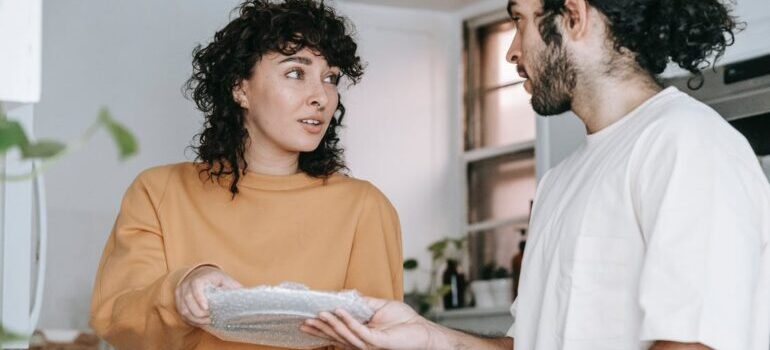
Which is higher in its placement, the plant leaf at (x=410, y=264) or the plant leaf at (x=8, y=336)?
the plant leaf at (x=8, y=336)

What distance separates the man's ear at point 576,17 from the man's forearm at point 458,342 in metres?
0.55

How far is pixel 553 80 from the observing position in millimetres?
1835

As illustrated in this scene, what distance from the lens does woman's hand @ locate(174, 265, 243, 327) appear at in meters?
1.96

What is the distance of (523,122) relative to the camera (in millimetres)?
5422

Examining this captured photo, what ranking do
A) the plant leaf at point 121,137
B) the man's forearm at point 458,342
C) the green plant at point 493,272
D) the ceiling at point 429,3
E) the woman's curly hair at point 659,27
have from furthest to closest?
the ceiling at point 429,3, the green plant at point 493,272, the man's forearm at point 458,342, the woman's curly hair at point 659,27, the plant leaf at point 121,137

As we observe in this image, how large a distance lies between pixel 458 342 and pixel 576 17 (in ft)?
1.94

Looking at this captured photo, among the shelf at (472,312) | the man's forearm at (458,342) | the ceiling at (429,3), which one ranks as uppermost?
the ceiling at (429,3)

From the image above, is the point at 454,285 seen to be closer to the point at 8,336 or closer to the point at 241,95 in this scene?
the point at 241,95

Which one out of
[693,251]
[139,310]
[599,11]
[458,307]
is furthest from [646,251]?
[458,307]

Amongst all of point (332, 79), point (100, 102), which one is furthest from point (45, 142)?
point (100, 102)

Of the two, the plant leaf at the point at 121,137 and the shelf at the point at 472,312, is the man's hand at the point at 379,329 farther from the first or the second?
the shelf at the point at 472,312

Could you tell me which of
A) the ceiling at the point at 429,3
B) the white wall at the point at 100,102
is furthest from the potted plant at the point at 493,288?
the white wall at the point at 100,102

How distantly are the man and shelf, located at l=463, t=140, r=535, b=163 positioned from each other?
3323 mm

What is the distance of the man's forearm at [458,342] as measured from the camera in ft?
6.61
